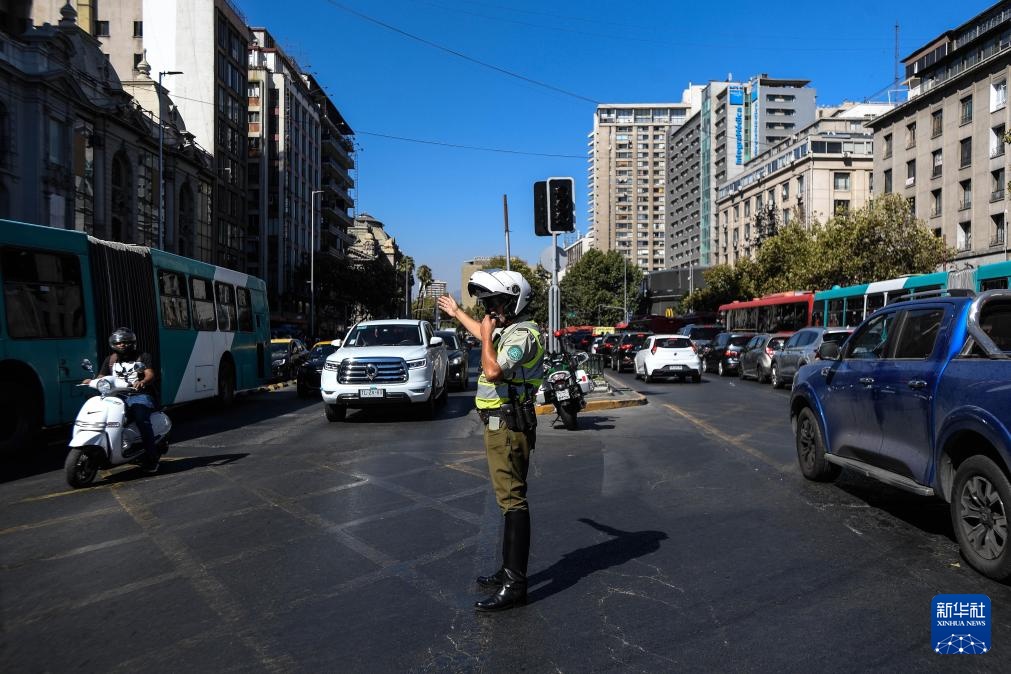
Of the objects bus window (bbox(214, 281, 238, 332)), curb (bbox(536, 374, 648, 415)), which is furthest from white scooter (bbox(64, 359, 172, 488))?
bus window (bbox(214, 281, 238, 332))

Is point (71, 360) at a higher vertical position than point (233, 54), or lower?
lower

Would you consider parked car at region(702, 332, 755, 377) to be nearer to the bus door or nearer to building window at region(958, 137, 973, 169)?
the bus door

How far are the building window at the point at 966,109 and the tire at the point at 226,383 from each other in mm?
43405

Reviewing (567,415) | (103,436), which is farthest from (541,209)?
(103,436)

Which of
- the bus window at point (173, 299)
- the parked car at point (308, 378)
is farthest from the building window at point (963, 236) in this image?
the bus window at point (173, 299)

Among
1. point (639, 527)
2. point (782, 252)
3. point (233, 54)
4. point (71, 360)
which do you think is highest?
point (233, 54)

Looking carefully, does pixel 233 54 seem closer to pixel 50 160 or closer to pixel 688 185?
pixel 50 160

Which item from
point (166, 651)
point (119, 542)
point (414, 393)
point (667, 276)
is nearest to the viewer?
point (166, 651)

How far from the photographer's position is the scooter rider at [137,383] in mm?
8523

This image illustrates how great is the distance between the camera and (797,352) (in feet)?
67.5

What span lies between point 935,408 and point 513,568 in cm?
299

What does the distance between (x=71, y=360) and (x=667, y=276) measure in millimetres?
88870

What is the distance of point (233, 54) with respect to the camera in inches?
2327

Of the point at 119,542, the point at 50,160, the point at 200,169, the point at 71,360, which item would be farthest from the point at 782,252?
the point at 119,542
